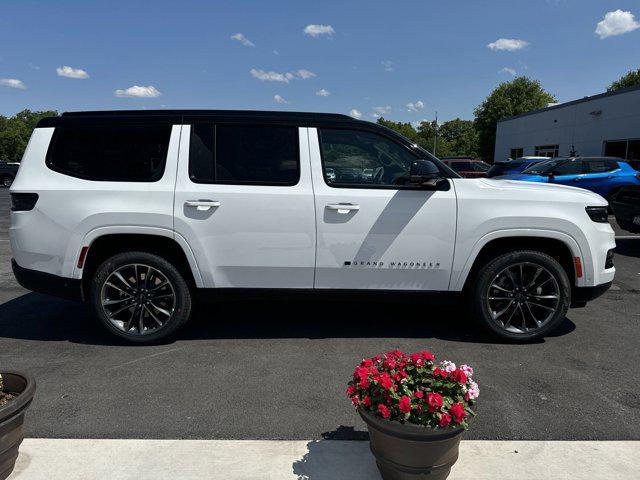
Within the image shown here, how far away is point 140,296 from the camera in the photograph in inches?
165

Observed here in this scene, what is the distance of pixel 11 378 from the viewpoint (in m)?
2.55

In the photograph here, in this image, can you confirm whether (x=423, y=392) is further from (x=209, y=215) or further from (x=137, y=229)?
(x=137, y=229)

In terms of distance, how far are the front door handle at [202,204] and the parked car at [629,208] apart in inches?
304

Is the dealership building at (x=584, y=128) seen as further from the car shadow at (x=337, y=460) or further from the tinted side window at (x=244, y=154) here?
the car shadow at (x=337, y=460)

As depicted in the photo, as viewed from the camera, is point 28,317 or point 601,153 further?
point 601,153

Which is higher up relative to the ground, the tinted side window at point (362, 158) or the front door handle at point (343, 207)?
the tinted side window at point (362, 158)

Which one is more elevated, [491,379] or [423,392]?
[423,392]

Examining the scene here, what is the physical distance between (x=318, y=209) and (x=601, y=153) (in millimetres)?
26781

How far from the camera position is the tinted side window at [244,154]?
4.09 m

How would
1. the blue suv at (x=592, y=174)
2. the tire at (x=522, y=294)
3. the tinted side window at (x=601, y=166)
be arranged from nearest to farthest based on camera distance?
the tire at (x=522, y=294)
the blue suv at (x=592, y=174)
the tinted side window at (x=601, y=166)

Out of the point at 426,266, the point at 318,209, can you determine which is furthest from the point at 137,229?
the point at 426,266

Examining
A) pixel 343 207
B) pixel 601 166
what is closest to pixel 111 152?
pixel 343 207

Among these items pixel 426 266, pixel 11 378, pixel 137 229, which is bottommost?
pixel 11 378

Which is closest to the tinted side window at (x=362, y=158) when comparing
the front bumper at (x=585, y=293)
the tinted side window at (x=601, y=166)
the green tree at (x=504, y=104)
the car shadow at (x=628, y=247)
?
the front bumper at (x=585, y=293)
